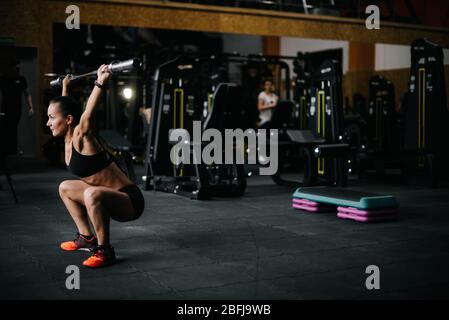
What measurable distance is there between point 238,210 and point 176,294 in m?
2.72

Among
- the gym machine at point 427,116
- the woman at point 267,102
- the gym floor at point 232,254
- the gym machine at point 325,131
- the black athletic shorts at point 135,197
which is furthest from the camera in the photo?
the woman at point 267,102

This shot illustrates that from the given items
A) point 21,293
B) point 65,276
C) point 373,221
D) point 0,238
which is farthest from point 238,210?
point 21,293

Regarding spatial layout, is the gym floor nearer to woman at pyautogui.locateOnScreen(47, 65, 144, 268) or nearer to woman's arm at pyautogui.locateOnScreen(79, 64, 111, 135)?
woman at pyautogui.locateOnScreen(47, 65, 144, 268)

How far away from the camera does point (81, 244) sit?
3625 mm

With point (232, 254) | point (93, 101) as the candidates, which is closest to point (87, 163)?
point (93, 101)

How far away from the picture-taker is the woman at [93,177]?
10.4 ft

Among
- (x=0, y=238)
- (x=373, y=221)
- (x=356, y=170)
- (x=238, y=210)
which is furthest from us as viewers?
(x=356, y=170)

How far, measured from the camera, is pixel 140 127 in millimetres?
10414

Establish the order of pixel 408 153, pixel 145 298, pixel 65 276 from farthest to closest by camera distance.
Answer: pixel 408 153, pixel 65 276, pixel 145 298

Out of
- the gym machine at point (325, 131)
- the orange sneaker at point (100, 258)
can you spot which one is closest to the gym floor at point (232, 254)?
the orange sneaker at point (100, 258)

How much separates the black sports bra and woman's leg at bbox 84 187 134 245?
0.38 feet

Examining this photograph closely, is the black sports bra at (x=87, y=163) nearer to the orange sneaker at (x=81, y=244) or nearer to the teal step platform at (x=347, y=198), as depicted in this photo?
the orange sneaker at (x=81, y=244)

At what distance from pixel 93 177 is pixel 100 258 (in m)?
0.48
